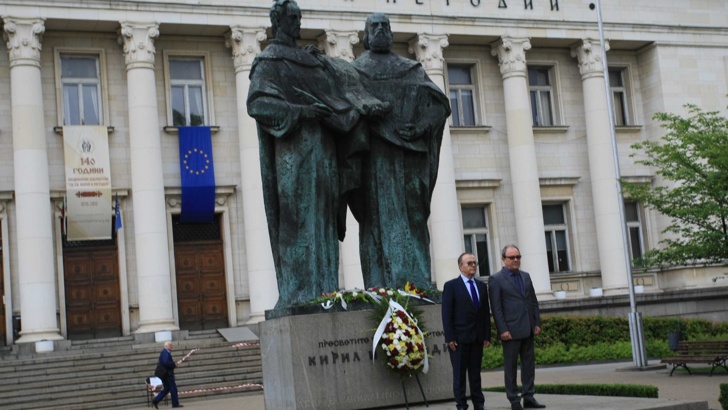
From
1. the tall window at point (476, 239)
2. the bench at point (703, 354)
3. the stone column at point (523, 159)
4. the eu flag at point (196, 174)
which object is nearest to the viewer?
the bench at point (703, 354)

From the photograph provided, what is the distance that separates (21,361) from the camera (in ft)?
98.4

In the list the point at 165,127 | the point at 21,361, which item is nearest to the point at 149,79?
the point at 165,127

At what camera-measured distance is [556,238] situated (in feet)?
140

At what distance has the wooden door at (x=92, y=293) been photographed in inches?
1384

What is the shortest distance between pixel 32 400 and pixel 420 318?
1776cm

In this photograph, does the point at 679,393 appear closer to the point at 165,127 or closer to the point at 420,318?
the point at 420,318

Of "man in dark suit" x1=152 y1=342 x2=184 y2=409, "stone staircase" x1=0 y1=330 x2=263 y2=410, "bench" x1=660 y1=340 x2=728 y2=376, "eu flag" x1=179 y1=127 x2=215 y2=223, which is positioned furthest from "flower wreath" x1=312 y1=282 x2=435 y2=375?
"eu flag" x1=179 y1=127 x2=215 y2=223

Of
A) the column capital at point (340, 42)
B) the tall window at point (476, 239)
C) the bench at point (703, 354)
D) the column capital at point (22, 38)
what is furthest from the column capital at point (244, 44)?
the bench at point (703, 354)

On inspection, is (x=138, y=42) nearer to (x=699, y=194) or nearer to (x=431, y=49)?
(x=431, y=49)

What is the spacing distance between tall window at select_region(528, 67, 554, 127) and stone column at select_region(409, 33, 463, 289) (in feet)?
16.9

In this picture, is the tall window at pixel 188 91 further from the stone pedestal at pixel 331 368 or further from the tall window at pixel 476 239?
the stone pedestal at pixel 331 368

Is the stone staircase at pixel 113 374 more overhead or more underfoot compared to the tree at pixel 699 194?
more underfoot

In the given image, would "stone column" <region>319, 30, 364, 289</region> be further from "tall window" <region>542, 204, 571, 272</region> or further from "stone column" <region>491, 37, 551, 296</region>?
"tall window" <region>542, 204, 571, 272</region>

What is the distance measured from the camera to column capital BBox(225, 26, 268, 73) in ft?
120
